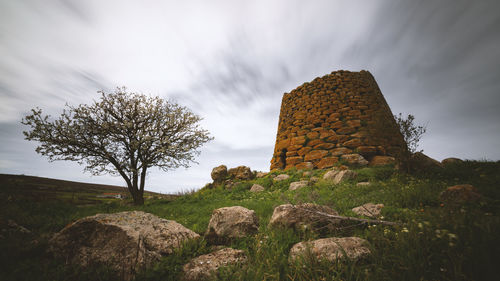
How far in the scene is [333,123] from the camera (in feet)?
34.5

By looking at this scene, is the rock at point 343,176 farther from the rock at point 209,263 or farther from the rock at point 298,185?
the rock at point 209,263

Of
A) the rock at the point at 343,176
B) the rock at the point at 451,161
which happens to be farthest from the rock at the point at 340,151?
the rock at the point at 451,161

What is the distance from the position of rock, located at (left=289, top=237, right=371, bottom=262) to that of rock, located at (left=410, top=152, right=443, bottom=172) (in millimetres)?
6520

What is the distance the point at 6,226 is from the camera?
277 cm

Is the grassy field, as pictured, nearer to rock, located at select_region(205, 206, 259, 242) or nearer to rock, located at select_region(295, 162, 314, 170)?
rock, located at select_region(205, 206, 259, 242)

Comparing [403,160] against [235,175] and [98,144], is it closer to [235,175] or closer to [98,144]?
[235,175]

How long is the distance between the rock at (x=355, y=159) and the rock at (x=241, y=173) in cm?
593

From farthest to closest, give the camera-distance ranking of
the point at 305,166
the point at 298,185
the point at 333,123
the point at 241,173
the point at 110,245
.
Result: the point at 241,173
the point at 333,123
the point at 305,166
the point at 298,185
the point at 110,245

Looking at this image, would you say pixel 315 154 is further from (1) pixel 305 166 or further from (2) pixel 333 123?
(2) pixel 333 123

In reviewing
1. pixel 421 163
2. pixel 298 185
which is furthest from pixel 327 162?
pixel 421 163

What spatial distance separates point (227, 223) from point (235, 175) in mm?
9309

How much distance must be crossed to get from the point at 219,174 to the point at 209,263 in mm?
10298

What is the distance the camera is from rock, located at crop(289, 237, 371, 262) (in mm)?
1779

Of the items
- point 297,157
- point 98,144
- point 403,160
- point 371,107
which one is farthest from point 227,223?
point 371,107
